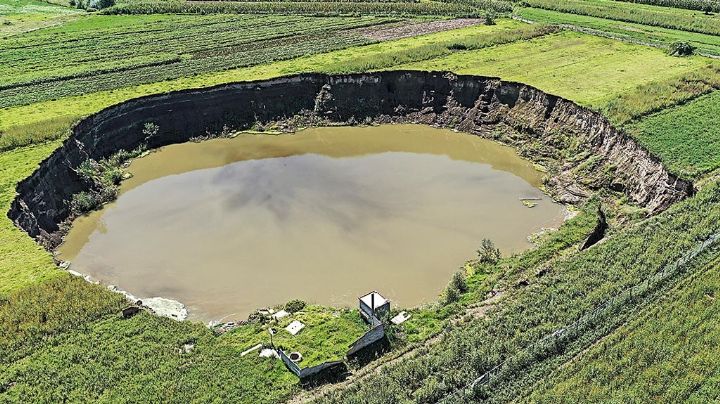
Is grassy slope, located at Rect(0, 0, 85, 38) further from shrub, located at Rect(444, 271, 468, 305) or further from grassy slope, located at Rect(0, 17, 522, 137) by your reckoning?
shrub, located at Rect(444, 271, 468, 305)

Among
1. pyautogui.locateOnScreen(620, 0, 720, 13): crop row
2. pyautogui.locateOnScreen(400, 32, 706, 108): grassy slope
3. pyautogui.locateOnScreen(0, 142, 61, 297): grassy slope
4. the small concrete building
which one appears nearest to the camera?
the small concrete building

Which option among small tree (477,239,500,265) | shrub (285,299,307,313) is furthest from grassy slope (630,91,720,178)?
shrub (285,299,307,313)

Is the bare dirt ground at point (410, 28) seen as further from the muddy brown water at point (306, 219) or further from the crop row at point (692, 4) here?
the crop row at point (692, 4)

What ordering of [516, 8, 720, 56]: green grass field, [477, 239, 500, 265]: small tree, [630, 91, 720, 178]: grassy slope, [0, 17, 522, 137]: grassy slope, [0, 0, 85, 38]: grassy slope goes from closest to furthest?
[477, 239, 500, 265]: small tree < [630, 91, 720, 178]: grassy slope < [0, 17, 522, 137]: grassy slope < [516, 8, 720, 56]: green grass field < [0, 0, 85, 38]: grassy slope

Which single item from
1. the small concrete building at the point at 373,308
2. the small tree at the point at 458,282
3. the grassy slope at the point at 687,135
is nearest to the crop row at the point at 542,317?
the small tree at the point at 458,282

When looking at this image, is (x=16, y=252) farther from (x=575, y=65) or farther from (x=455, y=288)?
(x=575, y=65)

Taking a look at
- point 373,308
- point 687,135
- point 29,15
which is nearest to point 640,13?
point 687,135
